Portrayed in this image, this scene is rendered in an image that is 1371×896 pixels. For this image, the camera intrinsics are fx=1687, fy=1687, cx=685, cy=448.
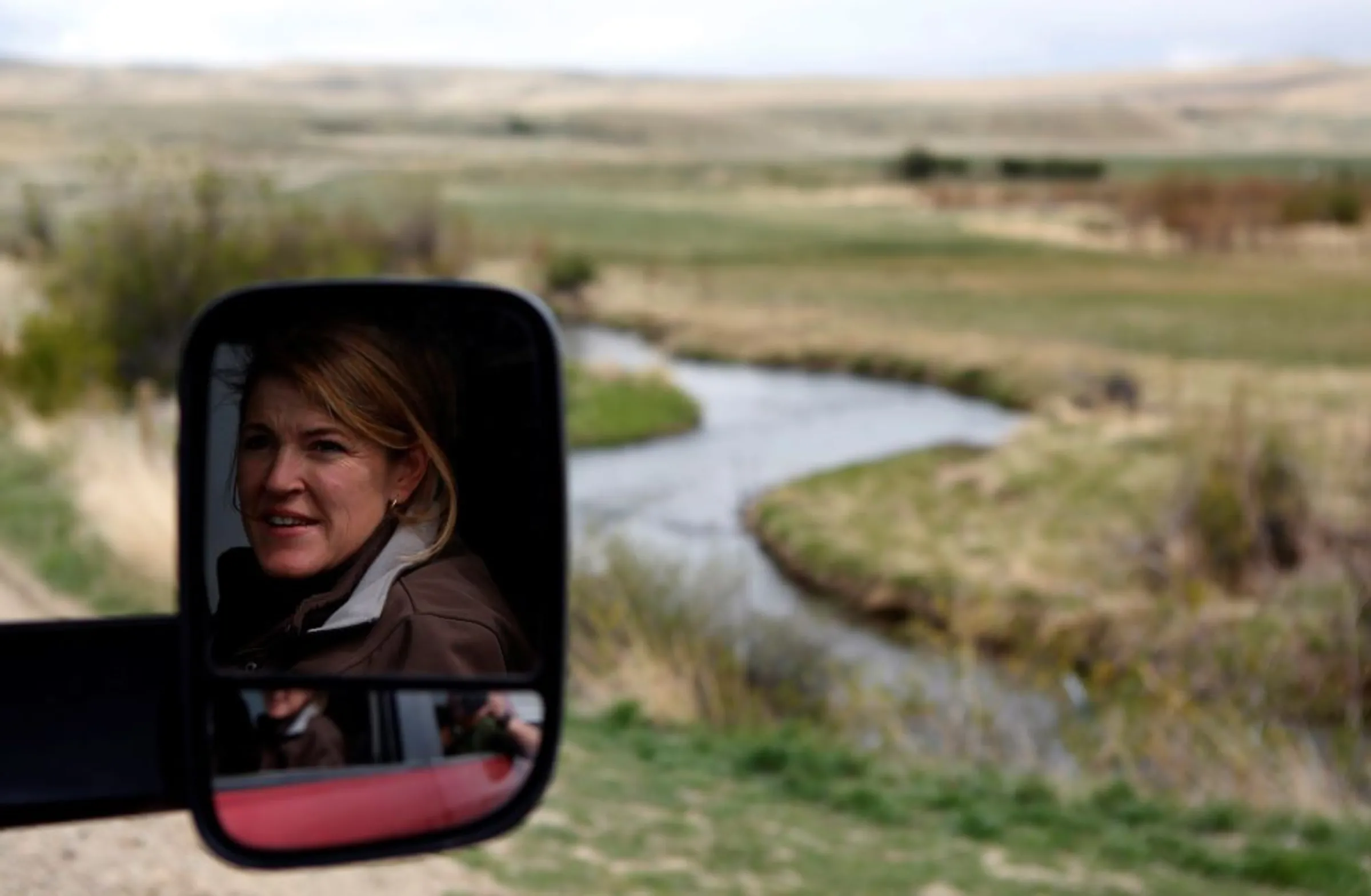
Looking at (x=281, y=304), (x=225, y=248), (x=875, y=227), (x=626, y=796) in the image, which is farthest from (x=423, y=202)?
(x=875, y=227)

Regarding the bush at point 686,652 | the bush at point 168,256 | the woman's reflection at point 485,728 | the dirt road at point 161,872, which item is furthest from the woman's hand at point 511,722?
the bush at point 168,256

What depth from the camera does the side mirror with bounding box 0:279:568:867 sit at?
159cm

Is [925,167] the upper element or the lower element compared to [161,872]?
upper

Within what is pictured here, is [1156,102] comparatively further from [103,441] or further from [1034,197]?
[103,441]

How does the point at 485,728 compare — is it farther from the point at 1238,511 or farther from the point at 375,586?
the point at 1238,511

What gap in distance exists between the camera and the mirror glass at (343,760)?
1.65 meters

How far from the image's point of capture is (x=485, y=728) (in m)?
1.80

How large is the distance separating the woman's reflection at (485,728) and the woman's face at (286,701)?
140mm

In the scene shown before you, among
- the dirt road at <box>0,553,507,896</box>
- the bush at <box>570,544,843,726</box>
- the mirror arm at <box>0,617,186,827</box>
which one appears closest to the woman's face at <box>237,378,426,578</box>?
the mirror arm at <box>0,617,186,827</box>

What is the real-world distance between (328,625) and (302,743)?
14cm

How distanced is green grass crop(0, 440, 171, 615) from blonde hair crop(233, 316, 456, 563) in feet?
22.2

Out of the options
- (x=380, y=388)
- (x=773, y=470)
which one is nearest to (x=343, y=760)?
(x=380, y=388)

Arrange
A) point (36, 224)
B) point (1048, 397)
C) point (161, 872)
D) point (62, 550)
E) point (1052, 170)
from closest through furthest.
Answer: point (161, 872)
point (62, 550)
point (36, 224)
point (1048, 397)
point (1052, 170)

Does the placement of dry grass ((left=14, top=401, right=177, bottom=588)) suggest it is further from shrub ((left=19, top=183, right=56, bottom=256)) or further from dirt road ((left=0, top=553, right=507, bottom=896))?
shrub ((left=19, top=183, right=56, bottom=256))
